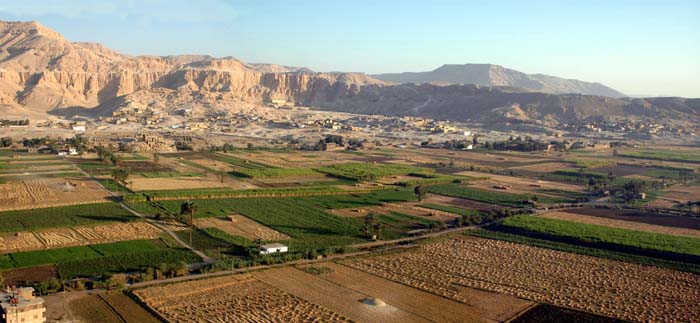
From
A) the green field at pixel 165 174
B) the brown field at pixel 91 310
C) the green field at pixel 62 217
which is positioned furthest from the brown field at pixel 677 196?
the brown field at pixel 91 310

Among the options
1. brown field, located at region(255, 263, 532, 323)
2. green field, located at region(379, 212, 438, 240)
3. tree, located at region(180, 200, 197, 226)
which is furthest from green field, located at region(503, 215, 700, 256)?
tree, located at region(180, 200, 197, 226)

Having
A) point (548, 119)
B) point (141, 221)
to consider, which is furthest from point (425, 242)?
point (548, 119)

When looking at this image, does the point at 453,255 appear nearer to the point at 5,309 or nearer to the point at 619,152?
the point at 5,309

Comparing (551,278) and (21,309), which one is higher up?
(21,309)

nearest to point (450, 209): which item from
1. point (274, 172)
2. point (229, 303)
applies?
point (274, 172)

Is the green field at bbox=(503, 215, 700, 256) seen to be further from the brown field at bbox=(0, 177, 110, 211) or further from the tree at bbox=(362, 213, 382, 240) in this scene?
the brown field at bbox=(0, 177, 110, 211)

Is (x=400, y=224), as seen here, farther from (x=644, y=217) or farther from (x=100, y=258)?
(x=644, y=217)
